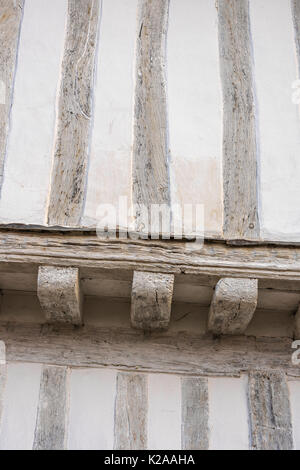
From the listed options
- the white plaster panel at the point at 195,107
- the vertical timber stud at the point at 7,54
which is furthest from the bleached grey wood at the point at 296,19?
the vertical timber stud at the point at 7,54

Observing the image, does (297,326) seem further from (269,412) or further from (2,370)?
(2,370)

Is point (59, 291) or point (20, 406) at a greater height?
point (59, 291)

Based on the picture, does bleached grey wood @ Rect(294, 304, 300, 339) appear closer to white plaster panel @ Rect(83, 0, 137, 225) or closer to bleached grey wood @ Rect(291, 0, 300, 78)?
white plaster panel @ Rect(83, 0, 137, 225)

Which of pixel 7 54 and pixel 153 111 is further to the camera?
pixel 7 54

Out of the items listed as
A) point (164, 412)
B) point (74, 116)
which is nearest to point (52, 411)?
point (164, 412)

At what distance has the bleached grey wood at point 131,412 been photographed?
374cm

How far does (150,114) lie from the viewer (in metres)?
4.20

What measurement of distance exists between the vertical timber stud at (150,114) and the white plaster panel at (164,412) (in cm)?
76

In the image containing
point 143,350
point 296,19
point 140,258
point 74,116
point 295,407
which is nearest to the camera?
point 140,258

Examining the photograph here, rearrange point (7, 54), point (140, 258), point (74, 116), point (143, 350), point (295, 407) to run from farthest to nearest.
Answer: point (7, 54) → point (74, 116) → point (143, 350) → point (295, 407) → point (140, 258)

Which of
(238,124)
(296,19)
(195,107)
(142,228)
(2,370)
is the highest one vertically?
(296,19)

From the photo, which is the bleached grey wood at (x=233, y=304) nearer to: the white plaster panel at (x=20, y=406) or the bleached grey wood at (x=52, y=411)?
the bleached grey wood at (x=52, y=411)

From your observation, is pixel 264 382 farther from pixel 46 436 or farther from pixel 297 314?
pixel 46 436

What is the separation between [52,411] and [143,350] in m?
0.53
